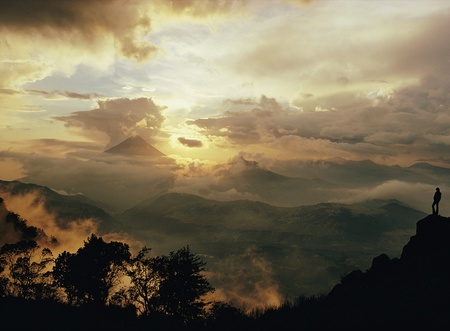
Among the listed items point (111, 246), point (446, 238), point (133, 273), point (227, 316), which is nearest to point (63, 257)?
point (111, 246)

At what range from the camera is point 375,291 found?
4662 cm

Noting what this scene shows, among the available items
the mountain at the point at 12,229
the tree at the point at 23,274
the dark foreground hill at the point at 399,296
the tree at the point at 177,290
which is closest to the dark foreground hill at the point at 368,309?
the dark foreground hill at the point at 399,296

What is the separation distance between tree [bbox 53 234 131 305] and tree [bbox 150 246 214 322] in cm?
927

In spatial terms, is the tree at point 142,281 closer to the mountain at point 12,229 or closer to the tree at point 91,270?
the tree at point 91,270

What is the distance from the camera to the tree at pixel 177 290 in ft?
→ 209

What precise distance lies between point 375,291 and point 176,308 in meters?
38.1

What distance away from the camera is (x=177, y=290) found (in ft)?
210

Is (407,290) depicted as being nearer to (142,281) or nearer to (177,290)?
(177,290)

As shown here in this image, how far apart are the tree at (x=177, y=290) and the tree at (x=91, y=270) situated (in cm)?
927

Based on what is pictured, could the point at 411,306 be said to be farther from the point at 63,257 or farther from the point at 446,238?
the point at 63,257

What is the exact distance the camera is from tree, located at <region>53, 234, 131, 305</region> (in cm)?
6600

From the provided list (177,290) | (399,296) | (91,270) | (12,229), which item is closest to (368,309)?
(399,296)

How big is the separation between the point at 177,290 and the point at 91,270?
18889mm

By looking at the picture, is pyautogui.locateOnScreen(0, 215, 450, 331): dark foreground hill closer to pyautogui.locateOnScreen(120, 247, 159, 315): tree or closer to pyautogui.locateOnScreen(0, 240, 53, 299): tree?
pyautogui.locateOnScreen(120, 247, 159, 315): tree
